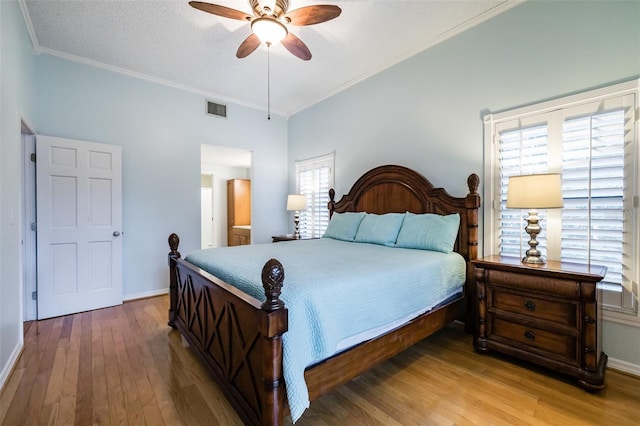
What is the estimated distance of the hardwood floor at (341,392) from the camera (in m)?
1.63

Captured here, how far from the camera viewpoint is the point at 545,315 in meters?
2.04

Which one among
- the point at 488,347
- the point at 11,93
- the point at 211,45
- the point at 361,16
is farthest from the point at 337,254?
the point at 11,93

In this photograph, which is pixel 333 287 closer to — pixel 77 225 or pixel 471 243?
pixel 471 243

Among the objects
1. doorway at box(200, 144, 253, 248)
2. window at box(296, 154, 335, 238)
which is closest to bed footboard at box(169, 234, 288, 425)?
window at box(296, 154, 335, 238)

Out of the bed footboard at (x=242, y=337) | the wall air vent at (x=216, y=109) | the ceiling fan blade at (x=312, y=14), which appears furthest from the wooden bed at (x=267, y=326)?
the wall air vent at (x=216, y=109)

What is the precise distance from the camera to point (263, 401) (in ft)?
4.45

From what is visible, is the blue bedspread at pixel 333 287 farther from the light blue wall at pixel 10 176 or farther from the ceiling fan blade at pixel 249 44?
the ceiling fan blade at pixel 249 44

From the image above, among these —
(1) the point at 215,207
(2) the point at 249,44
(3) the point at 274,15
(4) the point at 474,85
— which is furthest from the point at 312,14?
(1) the point at 215,207

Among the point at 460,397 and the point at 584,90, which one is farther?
the point at 584,90

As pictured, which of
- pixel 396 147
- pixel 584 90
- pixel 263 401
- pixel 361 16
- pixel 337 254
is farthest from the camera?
pixel 396 147

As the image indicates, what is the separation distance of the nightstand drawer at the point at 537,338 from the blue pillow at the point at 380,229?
45.0 inches

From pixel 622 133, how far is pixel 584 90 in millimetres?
435

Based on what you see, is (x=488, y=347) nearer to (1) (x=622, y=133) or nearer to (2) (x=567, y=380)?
(2) (x=567, y=380)

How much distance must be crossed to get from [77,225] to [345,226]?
323cm
